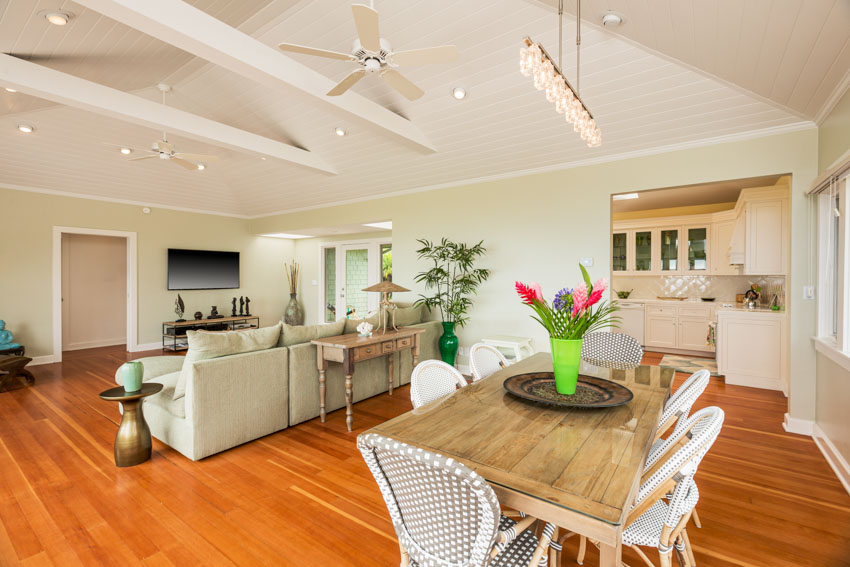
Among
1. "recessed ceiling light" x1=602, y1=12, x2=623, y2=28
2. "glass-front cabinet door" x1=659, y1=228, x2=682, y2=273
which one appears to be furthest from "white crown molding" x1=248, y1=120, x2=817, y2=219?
"glass-front cabinet door" x1=659, y1=228, x2=682, y2=273

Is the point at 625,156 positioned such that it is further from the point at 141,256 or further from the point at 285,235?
the point at 141,256

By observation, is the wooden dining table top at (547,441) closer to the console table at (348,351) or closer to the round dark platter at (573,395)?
the round dark platter at (573,395)

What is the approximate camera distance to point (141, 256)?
674cm

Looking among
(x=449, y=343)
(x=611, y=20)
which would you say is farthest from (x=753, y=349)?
(x=611, y=20)

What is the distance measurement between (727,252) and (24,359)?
9.49m

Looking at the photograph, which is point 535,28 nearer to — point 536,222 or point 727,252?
point 536,222

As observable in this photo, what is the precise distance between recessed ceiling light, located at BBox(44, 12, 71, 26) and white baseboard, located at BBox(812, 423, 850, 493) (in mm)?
5807

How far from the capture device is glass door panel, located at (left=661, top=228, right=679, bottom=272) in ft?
21.9

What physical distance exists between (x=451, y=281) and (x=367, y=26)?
353cm

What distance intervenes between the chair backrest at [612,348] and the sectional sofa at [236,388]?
2.23 meters

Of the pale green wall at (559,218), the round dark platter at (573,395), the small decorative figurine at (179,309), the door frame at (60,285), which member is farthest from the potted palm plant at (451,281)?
the door frame at (60,285)

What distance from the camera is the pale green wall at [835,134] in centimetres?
249

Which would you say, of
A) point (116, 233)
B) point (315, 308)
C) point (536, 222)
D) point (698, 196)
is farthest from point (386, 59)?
point (315, 308)

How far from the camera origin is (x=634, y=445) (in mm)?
1339
